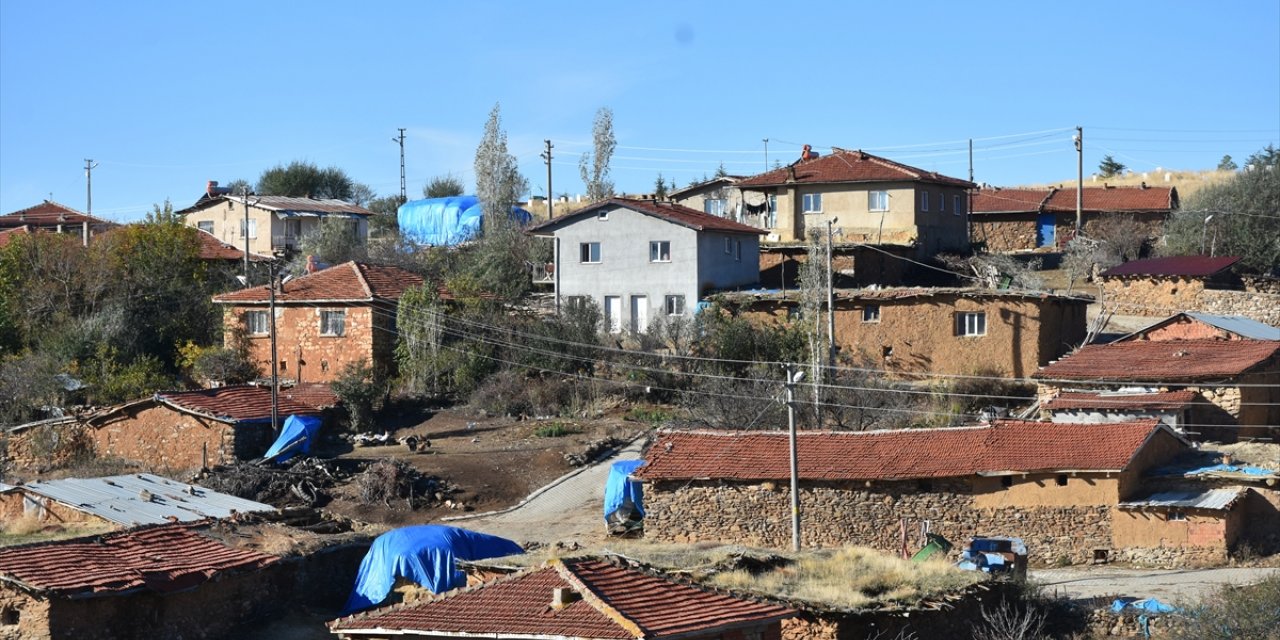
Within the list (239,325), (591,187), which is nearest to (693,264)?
(239,325)

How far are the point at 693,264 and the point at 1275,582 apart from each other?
86.0ft

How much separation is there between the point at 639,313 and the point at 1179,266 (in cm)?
1685

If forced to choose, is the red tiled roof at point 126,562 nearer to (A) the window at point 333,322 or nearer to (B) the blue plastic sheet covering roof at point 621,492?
(B) the blue plastic sheet covering roof at point 621,492

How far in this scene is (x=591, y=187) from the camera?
6531cm

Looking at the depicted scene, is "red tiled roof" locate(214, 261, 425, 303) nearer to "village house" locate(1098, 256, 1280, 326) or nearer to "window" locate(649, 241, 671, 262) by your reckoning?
"window" locate(649, 241, 671, 262)

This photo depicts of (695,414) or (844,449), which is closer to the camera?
(844,449)

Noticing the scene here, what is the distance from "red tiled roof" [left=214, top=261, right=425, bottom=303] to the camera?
45.9 m

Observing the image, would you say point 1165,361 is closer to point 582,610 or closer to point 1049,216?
point 582,610

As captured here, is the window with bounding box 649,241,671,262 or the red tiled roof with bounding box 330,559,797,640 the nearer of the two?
the red tiled roof with bounding box 330,559,797,640

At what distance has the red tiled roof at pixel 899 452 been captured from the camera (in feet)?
98.7

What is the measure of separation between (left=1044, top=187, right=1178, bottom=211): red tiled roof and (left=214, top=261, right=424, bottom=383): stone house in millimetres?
27960

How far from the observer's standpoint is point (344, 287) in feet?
152

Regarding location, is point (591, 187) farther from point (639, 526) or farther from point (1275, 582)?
point (1275, 582)

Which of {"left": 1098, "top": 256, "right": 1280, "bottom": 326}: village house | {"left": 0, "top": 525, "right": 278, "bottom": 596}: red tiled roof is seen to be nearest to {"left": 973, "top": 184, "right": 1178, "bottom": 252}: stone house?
{"left": 1098, "top": 256, "right": 1280, "bottom": 326}: village house
